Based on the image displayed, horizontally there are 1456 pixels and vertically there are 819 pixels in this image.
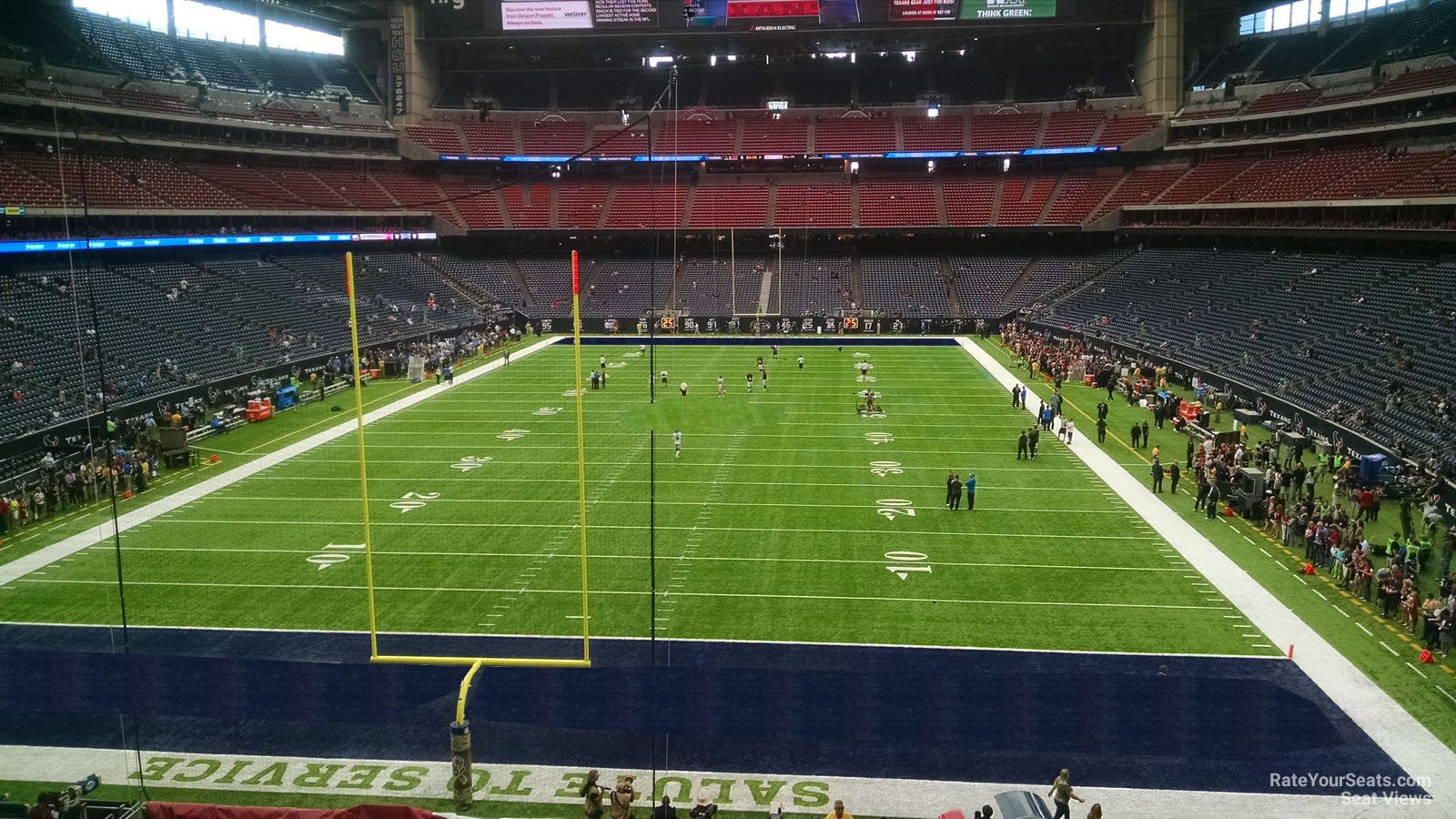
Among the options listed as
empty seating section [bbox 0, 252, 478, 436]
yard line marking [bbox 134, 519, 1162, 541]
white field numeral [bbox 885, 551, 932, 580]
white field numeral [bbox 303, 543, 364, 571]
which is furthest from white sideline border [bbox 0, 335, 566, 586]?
white field numeral [bbox 885, 551, 932, 580]

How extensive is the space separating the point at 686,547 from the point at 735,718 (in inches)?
343

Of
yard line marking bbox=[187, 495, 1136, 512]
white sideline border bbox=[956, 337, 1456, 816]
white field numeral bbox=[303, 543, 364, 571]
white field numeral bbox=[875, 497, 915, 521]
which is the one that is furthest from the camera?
yard line marking bbox=[187, 495, 1136, 512]

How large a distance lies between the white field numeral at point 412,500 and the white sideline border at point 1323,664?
17072 millimetres

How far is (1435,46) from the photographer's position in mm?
44719

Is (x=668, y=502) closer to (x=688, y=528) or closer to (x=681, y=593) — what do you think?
(x=688, y=528)

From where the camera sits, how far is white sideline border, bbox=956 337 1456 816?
39.1ft

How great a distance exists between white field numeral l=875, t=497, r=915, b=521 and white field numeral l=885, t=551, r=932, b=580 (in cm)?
243

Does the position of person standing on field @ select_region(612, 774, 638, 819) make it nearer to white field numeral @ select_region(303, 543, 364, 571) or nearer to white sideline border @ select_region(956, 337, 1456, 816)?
white sideline border @ select_region(956, 337, 1456, 816)

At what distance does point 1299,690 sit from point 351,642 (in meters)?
14.2

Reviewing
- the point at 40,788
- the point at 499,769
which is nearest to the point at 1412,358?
the point at 499,769

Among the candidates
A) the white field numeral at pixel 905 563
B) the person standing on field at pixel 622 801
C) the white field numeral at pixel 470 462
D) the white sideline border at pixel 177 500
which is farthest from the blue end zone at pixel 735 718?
the white field numeral at pixel 470 462

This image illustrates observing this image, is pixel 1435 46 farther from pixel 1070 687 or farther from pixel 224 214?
pixel 224 214

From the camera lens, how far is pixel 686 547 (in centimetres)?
2039

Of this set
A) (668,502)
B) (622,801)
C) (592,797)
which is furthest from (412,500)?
(622,801)
